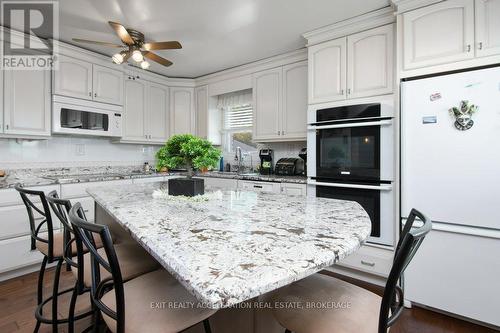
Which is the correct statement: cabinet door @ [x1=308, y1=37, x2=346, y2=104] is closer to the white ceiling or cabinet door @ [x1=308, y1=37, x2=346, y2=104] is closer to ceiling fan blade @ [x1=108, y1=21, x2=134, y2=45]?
the white ceiling

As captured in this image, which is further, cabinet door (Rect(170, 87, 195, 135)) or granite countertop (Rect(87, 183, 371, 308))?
cabinet door (Rect(170, 87, 195, 135))

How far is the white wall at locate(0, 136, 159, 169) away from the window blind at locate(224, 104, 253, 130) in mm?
1404

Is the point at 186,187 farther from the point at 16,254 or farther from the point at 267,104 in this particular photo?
the point at 267,104

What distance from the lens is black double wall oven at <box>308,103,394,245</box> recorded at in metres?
2.22

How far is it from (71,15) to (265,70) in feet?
7.00

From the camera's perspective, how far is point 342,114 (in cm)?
246

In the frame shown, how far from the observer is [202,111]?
4.20m

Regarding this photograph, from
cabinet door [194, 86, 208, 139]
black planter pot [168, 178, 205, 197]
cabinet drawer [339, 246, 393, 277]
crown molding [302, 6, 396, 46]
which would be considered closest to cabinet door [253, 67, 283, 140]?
crown molding [302, 6, 396, 46]

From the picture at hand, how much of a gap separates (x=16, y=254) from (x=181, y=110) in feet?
8.96

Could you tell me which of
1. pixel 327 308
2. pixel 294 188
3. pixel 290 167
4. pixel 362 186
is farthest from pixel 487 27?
pixel 327 308

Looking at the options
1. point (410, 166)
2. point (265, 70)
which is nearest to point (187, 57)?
point (265, 70)

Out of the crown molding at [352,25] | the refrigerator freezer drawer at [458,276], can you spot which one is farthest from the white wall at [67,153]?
the refrigerator freezer drawer at [458,276]

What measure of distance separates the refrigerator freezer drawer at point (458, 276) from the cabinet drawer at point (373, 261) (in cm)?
29

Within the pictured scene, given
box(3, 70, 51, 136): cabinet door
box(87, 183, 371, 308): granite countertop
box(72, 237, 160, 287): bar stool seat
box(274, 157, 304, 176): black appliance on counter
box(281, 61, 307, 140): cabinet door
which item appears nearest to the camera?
box(87, 183, 371, 308): granite countertop
